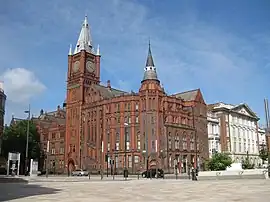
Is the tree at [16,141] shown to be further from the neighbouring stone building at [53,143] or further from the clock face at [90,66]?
the clock face at [90,66]

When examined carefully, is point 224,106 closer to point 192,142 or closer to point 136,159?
point 192,142

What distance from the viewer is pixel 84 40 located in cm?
10981

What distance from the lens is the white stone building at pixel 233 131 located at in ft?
361

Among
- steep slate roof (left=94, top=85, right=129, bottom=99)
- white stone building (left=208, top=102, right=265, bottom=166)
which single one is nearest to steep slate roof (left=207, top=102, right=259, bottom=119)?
white stone building (left=208, top=102, right=265, bottom=166)

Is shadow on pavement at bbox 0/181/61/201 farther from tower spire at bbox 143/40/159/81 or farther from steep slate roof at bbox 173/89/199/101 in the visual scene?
steep slate roof at bbox 173/89/199/101

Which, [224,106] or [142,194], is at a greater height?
[224,106]

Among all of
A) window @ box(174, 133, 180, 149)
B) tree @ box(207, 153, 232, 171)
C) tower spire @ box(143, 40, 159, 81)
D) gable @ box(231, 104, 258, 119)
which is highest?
tower spire @ box(143, 40, 159, 81)

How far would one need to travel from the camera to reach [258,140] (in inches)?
5217

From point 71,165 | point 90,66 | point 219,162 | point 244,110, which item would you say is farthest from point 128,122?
point 244,110

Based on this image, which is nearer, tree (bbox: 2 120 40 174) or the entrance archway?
tree (bbox: 2 120 40 174)

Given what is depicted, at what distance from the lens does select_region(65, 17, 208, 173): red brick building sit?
88375 millimetres

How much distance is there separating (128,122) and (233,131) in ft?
139

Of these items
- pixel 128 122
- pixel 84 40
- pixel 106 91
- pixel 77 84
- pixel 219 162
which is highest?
pixel 84 40

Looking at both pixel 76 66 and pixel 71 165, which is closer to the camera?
pixel 71 165
